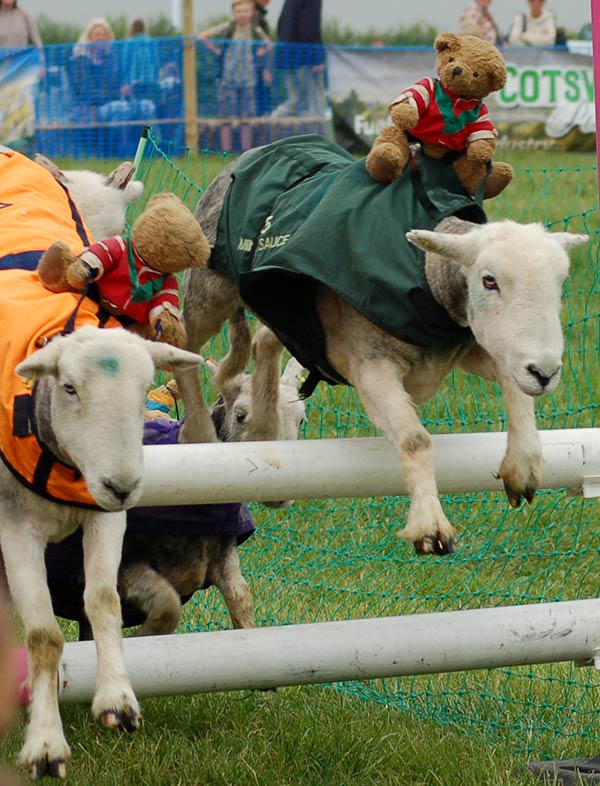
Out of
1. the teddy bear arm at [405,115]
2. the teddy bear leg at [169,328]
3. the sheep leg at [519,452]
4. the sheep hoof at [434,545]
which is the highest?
the teddy bear arm at [405,115]

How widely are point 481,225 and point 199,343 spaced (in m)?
1.61

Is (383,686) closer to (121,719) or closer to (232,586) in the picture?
(232,586)

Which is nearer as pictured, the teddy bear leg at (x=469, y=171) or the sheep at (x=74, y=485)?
the sheep at (x=74, y=485)

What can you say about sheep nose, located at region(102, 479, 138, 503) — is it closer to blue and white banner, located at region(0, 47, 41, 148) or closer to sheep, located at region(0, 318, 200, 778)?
sheep, located at region(0, 318, 200, 778)

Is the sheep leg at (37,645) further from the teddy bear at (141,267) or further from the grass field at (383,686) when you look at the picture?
the grass field at (383,686)

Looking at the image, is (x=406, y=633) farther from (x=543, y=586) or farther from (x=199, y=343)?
(x=543, y=586)

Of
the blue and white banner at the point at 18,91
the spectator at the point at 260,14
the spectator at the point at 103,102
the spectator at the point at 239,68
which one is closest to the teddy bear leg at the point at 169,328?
the blue and white banner at the point at 18,91

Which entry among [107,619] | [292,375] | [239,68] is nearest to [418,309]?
[107,619]

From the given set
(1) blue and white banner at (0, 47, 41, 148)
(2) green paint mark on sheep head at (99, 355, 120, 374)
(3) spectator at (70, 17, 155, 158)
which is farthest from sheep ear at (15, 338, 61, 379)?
(3) spectator at (70, 17, 155, 158)

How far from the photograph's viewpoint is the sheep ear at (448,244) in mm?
3965

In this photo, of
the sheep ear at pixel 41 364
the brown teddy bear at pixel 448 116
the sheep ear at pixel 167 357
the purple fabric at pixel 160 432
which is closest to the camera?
the sheep ear at pixel 41 364

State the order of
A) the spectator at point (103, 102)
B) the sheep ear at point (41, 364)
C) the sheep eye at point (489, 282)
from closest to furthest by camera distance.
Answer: the sheep ear at point (41, 364) < the sheep eye at point (489, 282) < the spectator at point (103, 102)

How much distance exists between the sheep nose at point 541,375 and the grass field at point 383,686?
131 centimetres

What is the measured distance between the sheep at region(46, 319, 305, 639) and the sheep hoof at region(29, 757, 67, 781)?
A: 126 cm
